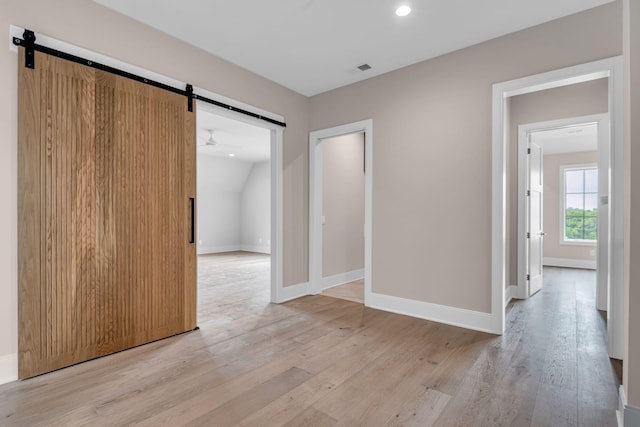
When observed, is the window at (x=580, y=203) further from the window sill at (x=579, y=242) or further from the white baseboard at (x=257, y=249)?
the white baseboard at (x=257, y=249)

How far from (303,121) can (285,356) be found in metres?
3.09

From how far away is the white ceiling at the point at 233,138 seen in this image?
5750mm

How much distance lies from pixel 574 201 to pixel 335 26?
739 cm

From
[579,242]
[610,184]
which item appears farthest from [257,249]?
[610,184]

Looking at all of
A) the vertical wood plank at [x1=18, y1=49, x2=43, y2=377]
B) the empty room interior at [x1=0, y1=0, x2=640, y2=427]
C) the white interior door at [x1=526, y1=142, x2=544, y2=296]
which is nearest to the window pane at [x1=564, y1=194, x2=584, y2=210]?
the white interior door at [x1=526, y1=142, x2=544, y2=296]

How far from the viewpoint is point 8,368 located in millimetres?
2082

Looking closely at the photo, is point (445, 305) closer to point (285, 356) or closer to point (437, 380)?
point (437, 380)

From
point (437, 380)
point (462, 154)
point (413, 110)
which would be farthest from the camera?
point (413, 110)

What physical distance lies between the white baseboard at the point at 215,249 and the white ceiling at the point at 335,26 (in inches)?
271

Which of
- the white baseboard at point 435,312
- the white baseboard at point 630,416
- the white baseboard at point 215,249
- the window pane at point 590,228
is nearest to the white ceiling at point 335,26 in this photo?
the white baseboard at point 435,312

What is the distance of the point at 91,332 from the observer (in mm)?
2412

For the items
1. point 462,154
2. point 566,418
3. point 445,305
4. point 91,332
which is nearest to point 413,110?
point 462,154

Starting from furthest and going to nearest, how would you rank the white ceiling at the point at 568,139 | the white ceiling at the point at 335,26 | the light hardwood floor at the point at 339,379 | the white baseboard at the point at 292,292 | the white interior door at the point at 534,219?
the white ceiling at the point at 568,139 → the white interior door at the point at 534,219 → the white baseboard at the point at 292,292 → the white ceiling at the point at 335,26 → the light hardwood floor at the point at 339,379

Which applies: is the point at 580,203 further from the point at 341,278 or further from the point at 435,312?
the point at 435,312
